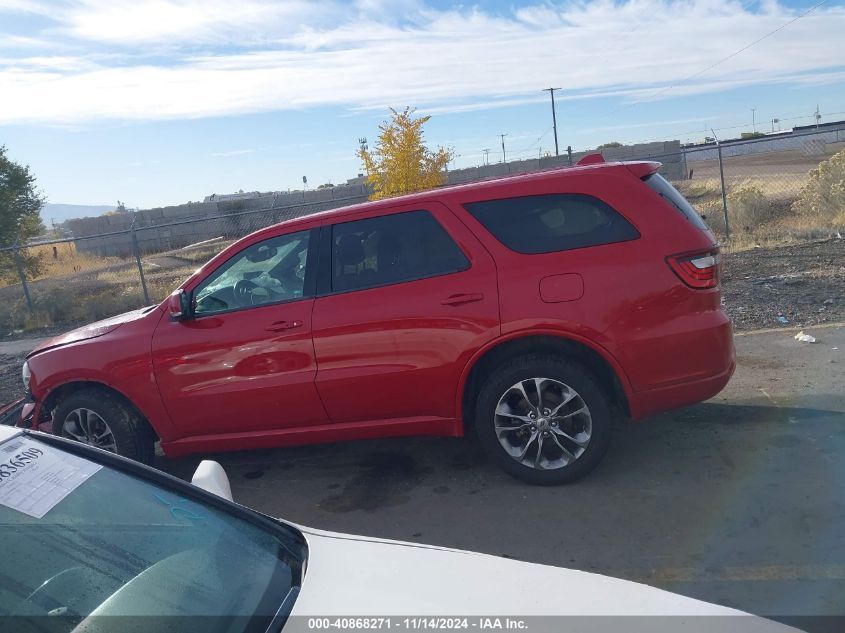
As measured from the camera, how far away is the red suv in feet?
15.6

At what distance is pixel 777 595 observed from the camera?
Result: 11.6ft

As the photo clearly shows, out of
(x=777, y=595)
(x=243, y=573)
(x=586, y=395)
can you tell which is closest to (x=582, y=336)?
(x=586, y=395)

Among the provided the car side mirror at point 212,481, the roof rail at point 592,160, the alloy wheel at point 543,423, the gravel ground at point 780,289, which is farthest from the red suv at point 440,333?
the gravel ground at point 780,289

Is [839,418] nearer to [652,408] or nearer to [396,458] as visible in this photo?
[652,408]

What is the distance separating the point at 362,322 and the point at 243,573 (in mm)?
2799

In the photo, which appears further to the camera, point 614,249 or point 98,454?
point 614,249

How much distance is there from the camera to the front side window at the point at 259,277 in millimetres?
5273

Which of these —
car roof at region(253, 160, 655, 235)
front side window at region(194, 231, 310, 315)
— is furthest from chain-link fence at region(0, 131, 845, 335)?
front side window at region(194, 231, 310, 315)

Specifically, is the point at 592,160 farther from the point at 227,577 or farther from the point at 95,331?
the point at 227,577

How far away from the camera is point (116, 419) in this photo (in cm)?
546

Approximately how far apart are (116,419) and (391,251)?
226 cm

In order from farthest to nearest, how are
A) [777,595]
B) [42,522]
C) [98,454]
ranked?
[777,595], [98,454], [42,522]

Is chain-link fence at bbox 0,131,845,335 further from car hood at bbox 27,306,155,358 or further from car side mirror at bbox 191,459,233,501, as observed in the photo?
car side mirror at bbox 191,459,233,501

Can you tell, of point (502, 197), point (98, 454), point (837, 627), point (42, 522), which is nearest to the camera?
point (42, 522)
